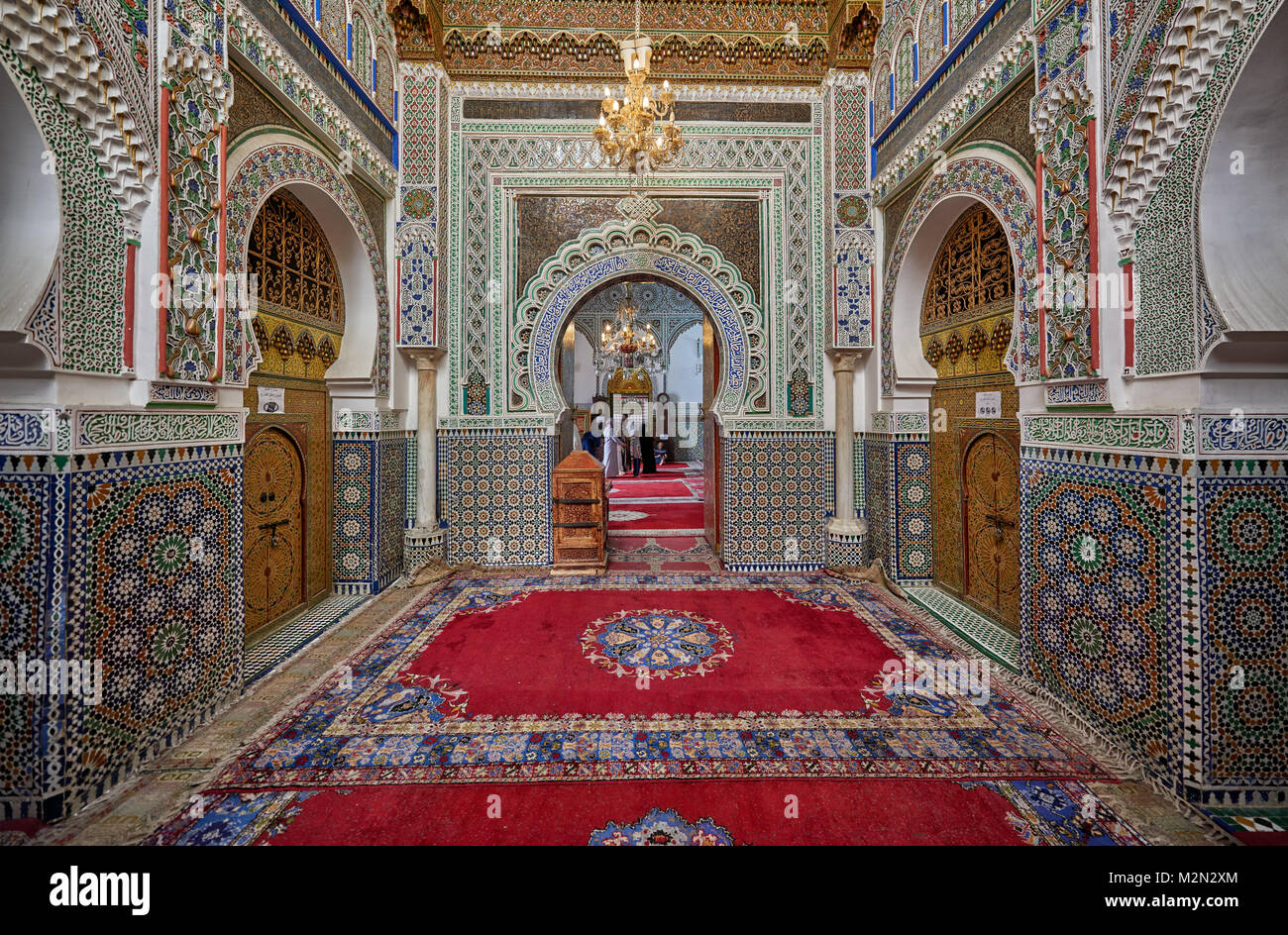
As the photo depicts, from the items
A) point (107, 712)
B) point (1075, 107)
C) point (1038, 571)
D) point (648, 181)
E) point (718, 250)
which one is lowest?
point (107, 712)

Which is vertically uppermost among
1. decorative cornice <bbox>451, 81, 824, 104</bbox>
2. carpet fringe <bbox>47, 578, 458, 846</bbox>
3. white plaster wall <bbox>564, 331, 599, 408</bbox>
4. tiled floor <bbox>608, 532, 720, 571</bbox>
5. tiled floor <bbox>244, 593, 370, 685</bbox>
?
decorative cornice <bbox>451, 81, 824, 104</bbox>

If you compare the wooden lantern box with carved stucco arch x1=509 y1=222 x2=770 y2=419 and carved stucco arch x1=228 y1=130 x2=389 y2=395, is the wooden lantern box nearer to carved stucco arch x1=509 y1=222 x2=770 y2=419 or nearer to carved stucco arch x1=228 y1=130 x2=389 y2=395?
carved stucco arch x1=509 y1=222 x2=770 y2=419

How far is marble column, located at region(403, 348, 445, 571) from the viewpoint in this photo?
4516mm

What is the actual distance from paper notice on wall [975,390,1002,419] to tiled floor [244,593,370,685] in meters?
4.39

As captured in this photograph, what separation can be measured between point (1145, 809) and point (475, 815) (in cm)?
218

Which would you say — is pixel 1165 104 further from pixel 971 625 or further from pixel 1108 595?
pixel 971 625

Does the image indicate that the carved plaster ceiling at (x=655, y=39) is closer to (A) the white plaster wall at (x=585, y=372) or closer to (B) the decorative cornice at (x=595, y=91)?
(B) the decorative cornice at (x=595, y=91)

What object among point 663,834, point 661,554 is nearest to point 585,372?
point 661,554

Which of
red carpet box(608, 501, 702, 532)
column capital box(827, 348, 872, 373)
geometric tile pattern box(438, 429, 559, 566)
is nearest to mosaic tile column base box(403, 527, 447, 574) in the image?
geometric tile pattern box(438, 429, 559, 566)

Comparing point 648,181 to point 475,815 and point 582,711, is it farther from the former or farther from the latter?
point 475,815

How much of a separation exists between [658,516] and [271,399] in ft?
15.9

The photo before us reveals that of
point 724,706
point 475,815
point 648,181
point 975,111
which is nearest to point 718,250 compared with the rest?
point 648,181

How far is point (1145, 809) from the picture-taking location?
5.86ft

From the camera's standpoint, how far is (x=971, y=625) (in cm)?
341
